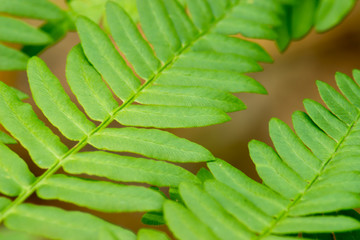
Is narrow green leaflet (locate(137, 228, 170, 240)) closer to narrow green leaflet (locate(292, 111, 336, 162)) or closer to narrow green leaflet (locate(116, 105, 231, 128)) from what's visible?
narrow green leaflet (locate(116, 105, 231, 128))

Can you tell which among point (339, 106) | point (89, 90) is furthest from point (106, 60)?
point (339, 106)

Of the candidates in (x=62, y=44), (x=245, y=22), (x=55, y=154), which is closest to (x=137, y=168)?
(x=55, y=154)

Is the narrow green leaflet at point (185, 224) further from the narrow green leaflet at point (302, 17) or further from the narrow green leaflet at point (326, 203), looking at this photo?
the narrow green leaflet at point (302, 17)

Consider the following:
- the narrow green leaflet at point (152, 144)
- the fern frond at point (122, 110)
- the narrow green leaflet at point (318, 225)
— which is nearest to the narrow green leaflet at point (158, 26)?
the fern frond at point (122, 110)

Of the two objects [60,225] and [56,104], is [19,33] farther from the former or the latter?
[60,225]

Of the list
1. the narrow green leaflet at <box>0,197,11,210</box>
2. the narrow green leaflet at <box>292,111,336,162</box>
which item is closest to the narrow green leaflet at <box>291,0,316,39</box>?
the narrow green leaflet at <box>292,111,336,162</box>

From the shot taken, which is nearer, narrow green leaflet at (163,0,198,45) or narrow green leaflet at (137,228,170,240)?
narrow green leaflet at (137,228,170,240)
